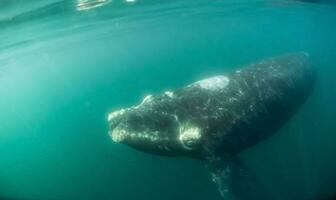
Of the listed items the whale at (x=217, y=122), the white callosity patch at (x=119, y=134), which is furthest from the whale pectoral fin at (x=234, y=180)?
the white callosity patch at (x=119, y=134)

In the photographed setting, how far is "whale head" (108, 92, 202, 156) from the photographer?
1039cm

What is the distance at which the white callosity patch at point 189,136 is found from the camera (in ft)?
33.6

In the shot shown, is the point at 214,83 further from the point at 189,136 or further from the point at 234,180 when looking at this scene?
the point at 234,180

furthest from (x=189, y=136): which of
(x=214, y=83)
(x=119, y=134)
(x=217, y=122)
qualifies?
(x=214, y=83)

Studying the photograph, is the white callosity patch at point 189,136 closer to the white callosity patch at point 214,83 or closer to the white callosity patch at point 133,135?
the white callosity patch at point 133,135

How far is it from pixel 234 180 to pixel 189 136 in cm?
169

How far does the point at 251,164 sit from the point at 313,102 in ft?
36.9

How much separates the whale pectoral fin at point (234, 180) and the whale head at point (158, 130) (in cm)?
79

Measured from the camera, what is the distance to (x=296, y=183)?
13883 mm

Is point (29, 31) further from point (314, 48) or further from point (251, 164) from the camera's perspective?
point (314, 48)

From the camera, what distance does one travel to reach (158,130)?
10.8 metres

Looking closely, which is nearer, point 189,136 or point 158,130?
point 189,136

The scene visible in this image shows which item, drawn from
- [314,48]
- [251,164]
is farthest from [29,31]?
[314,48]

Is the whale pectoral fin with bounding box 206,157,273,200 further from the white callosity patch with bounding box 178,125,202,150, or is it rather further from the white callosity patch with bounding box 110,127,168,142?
the white callosity patch with bounding box 110,127,168,142
